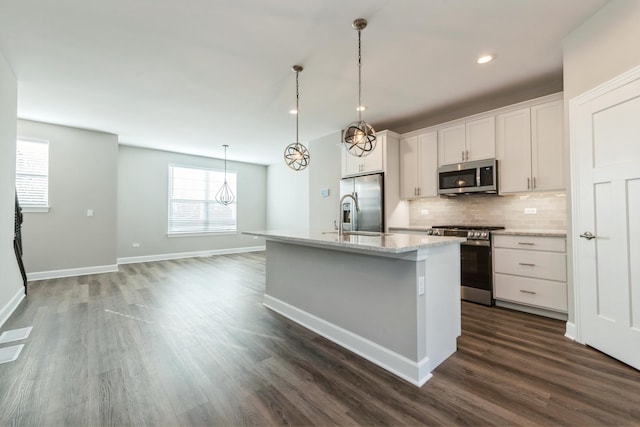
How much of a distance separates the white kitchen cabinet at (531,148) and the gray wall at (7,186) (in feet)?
17.9

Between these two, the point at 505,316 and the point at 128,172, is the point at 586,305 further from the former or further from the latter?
the point at 128,172

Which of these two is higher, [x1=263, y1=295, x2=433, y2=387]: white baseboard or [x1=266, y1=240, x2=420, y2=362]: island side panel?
[x1=266, y1=240, x2=420, y2=362]: island side panel

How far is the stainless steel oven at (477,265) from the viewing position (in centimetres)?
330

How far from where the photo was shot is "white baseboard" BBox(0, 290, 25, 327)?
2.87 metres

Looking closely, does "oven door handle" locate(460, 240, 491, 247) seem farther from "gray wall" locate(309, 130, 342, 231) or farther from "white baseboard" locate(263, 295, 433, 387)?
"gray wall" locate(309, 130, 342, 231)

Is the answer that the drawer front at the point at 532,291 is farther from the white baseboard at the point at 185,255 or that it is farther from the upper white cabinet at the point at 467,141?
the white baseboard at the point at 185,255

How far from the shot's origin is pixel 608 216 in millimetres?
2127

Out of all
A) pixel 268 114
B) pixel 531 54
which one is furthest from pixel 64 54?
pixel 531 54

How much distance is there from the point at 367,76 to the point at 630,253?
8.97ft

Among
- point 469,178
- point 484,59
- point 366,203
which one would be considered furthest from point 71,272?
point 484,59

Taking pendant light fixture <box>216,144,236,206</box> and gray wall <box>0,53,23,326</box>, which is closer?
gray wall <box>0,53,23,326</box>

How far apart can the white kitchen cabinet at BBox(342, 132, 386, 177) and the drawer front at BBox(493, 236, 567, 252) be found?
6.13ft

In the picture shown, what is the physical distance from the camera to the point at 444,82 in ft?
10.7

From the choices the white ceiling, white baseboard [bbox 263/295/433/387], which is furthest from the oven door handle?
white baseboard [bbox 263/295/433/387]
